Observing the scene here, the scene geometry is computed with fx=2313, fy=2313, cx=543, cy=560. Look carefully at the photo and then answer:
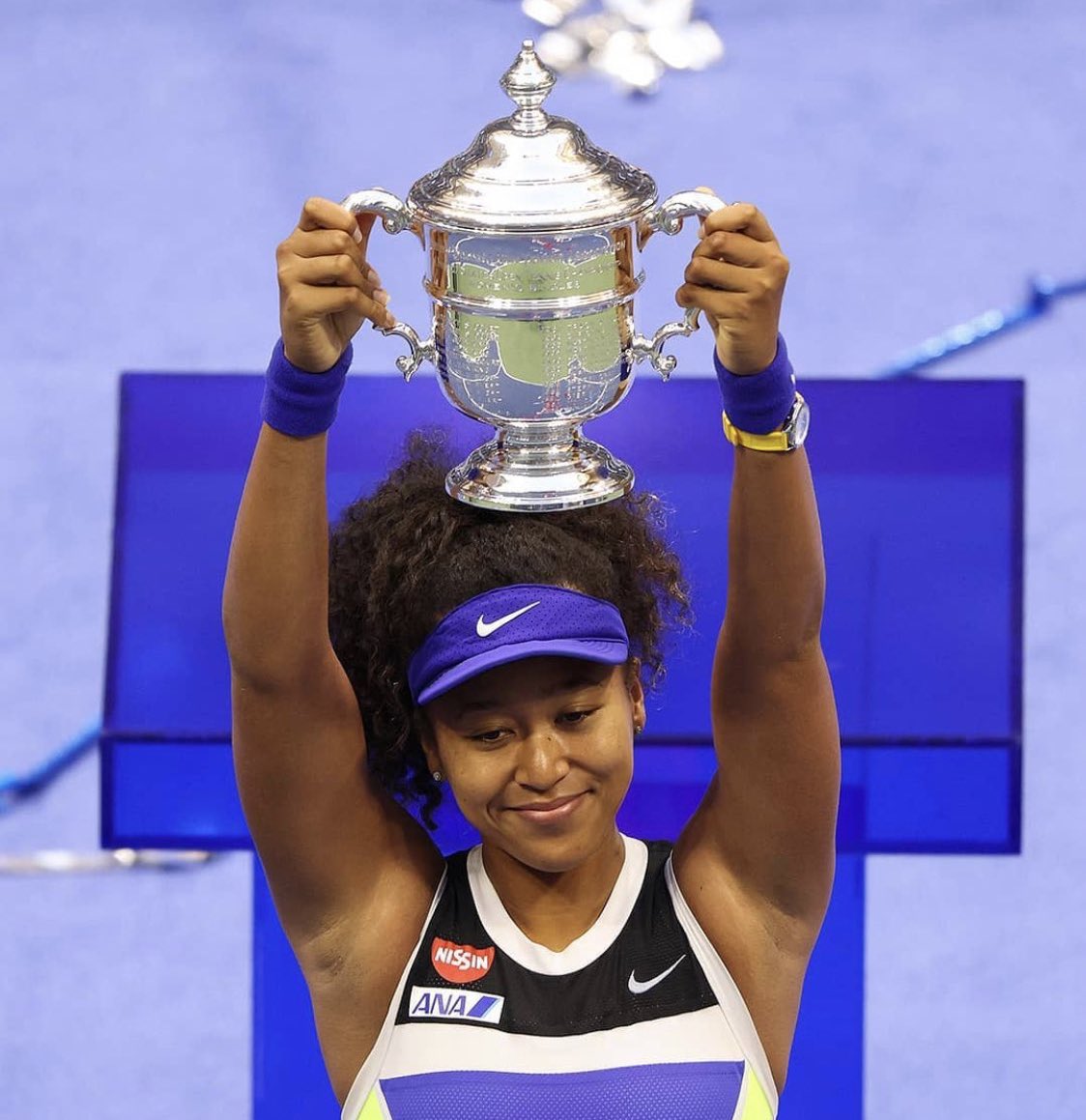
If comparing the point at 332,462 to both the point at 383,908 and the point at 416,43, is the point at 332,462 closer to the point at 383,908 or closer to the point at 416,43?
the point at 383,908

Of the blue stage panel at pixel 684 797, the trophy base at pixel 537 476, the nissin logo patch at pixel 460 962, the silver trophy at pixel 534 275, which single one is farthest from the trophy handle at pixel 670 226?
the blue stage panel at pixel 684 797

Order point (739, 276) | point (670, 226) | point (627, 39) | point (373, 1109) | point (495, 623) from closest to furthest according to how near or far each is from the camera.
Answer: point (739, 276)
point (670, 226)
point (495, 623)
point (373, 1109)
point (627, 39)

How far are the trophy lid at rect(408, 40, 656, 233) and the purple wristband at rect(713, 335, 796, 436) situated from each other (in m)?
0.18

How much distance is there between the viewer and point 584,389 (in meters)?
2.28

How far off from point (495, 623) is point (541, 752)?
0.14 metres

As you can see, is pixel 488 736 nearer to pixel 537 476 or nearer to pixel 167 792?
pixel 537 476

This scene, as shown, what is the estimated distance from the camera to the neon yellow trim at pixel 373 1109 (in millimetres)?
2426

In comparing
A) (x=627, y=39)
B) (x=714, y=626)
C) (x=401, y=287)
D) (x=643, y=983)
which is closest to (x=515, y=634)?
(x=643, y=983)

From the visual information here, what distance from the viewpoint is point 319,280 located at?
2104mm

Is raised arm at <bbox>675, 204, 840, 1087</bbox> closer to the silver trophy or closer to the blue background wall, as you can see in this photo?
the silver trophy

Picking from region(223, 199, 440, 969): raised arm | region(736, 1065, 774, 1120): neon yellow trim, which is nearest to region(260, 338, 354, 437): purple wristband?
region(223, 199, 440, 969): raised arm

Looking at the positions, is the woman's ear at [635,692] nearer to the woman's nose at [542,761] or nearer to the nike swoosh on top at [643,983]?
the woman's nose at [542,761]

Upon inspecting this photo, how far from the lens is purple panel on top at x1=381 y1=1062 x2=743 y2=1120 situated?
2359mm

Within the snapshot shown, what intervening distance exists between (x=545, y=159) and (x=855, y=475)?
0.96m
